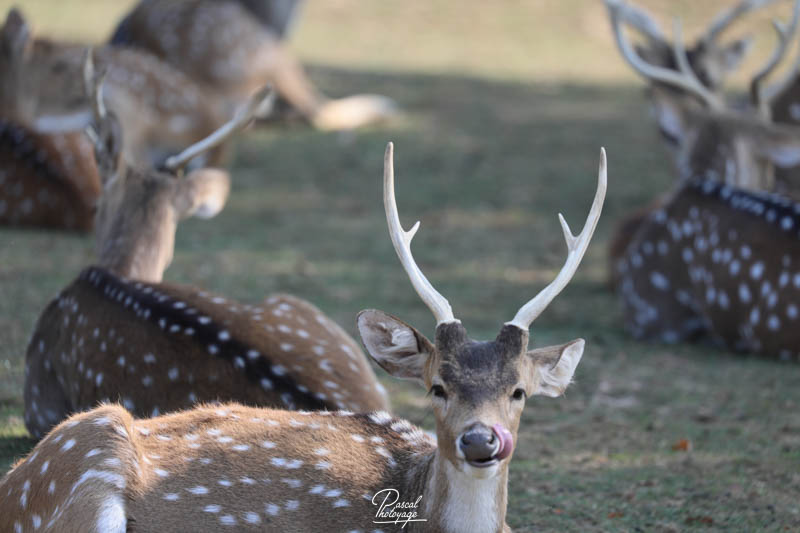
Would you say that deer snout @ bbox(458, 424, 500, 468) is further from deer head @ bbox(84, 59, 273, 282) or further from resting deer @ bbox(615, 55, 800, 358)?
resting deer @ bbox(615, 55, 800, 358)

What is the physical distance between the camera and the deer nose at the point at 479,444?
8.96 feet

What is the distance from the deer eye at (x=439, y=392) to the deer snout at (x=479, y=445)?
0.18m

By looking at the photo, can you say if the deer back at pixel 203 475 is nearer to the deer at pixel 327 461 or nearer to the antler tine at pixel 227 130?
the deer at pixel 327 461

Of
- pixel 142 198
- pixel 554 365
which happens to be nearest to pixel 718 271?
pixel 142 198

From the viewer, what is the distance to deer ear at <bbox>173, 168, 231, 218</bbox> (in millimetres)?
5082

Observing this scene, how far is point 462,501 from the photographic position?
9.55 feet

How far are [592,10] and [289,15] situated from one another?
698cm

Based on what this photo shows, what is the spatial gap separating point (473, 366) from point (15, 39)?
6761 millimetres

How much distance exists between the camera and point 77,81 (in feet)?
27.8

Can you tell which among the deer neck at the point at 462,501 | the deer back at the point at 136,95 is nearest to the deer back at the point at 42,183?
the deer back at the point at 136,95

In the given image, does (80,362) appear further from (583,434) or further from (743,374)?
(743,374)

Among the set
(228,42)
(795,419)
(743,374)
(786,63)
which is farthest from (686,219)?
(786,63)

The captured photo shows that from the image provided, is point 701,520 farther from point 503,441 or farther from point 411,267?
point 411,267
